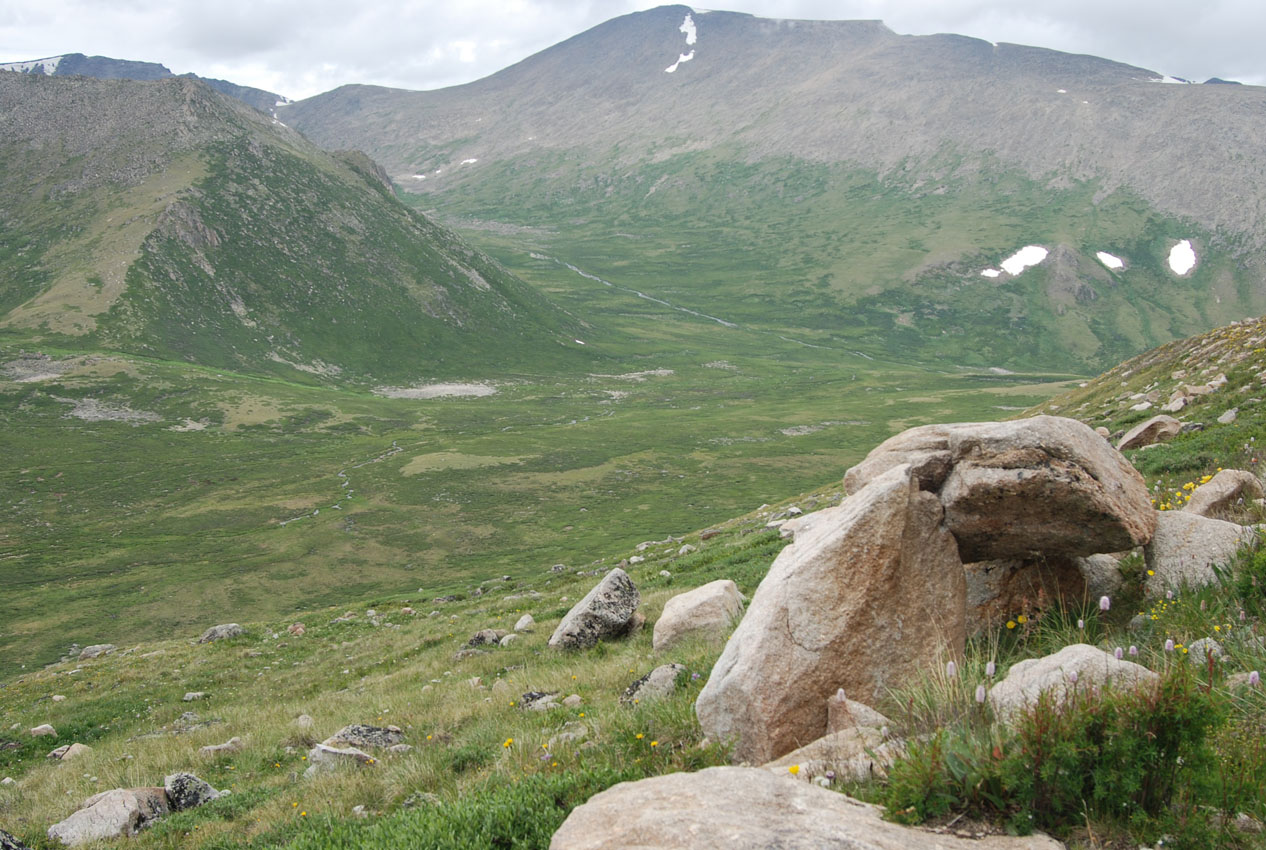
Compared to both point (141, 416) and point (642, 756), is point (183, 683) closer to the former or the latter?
point (642, 756)

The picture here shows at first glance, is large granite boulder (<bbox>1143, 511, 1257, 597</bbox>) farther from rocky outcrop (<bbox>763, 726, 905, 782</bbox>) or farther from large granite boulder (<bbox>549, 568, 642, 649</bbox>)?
large granite boulder (<bbox>549, 568, 642, 649</bbox>)

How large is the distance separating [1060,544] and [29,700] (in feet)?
111

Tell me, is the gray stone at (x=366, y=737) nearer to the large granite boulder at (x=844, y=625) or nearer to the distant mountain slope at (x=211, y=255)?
the large granite boulder at (x=844, y=625)

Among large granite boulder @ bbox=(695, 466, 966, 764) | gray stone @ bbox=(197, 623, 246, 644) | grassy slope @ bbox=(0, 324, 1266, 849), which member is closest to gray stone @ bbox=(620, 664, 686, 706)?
grassy slope @ bbox=(0, 324, 1266, 849)

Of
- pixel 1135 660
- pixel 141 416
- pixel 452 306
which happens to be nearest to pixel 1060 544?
pixel 1135 660

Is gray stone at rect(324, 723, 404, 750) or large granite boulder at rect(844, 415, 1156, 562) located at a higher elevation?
large granite boulder at rect(844, 415, 1156, 562)

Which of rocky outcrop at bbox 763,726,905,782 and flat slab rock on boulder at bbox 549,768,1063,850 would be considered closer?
flat slab rock on boulder at bbox 549,768,1063,850

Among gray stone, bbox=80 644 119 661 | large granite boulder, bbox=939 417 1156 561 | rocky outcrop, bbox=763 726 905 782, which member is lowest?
gray stone, bbox=80 644 119 661

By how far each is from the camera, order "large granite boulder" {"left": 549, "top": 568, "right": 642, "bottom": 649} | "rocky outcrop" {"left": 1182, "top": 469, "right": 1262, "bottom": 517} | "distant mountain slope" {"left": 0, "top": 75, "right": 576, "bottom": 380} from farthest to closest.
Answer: "distant mountain slope" {"left": 0, "top": 75, "right": 576, "bottom": 380}
"large granite boulder" {"left": 549, "top": 568, "right": 642, "bottom": 649}
"rocky outcrop" {"left": 1182, "top": 469, "right": 1262, "bottom": 517}

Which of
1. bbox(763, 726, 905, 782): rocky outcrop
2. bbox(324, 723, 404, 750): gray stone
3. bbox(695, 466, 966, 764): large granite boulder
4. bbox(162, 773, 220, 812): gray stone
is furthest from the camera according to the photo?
bbox(324, 723, 404, 750): gray stone

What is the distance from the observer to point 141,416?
101125 millimetres

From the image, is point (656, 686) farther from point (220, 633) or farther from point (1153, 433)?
point (220, 633)

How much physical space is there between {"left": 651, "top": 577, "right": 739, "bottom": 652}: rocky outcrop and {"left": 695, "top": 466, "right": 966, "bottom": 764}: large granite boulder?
566 cm

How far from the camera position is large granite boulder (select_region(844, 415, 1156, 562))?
10.4m
